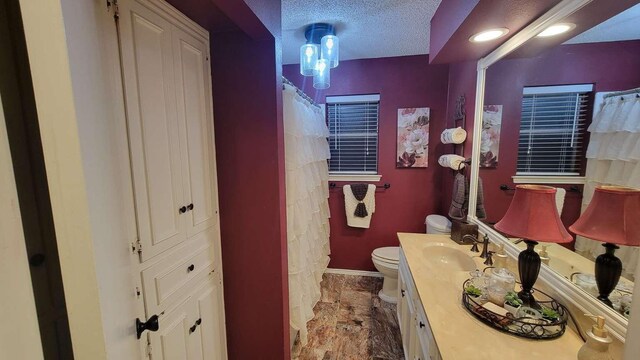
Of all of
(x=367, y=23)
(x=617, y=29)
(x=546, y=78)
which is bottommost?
(x=546, y=78)

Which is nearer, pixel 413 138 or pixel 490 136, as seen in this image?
pixel 490 136

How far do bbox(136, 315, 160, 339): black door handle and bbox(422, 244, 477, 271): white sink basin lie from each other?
1484 mm

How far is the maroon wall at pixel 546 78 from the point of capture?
3.13 ft

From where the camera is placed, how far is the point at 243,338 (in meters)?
1.63

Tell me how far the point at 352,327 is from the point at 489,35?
2.31 m

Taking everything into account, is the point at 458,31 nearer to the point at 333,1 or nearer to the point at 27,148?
the point at 333,1

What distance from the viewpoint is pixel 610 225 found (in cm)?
85

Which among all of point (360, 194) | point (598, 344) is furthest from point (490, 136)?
point (360, 194)

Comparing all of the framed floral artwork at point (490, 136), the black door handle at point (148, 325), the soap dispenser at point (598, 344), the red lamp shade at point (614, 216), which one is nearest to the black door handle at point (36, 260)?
the black door handle at point (148, 325)

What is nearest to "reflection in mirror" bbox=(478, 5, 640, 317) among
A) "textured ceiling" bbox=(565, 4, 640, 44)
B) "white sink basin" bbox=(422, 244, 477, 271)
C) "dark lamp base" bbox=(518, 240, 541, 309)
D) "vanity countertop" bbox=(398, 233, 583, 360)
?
"textured ceiling" bbox=(565, 4, 640, 44)

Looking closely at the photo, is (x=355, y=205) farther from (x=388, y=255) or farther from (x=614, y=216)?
(x=614, y=216)

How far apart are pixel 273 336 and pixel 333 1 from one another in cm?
213

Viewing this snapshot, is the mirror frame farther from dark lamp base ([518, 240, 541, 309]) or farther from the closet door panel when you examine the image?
the closet door panel

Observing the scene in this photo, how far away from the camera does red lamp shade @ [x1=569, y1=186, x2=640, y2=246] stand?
81 centimetres
